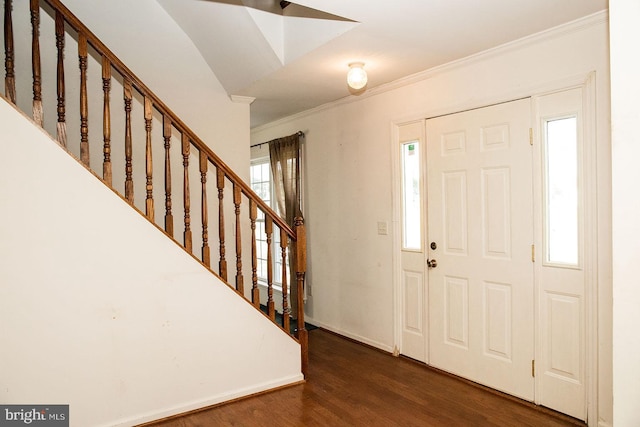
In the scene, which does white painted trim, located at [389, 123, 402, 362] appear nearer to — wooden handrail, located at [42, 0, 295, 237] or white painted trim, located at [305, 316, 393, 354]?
white painted trim, located at [305, 316, 393, 354]

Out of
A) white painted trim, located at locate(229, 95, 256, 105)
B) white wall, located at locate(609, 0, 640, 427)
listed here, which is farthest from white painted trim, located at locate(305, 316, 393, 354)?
white wall, located at locate(609, 0, 640, 427)

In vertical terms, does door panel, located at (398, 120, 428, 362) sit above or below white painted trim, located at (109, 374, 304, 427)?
above

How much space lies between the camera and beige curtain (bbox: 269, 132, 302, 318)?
A: 491 cm

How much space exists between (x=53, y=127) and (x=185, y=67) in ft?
3.92

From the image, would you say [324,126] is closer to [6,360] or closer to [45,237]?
[45,237]

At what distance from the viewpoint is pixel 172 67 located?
383cm

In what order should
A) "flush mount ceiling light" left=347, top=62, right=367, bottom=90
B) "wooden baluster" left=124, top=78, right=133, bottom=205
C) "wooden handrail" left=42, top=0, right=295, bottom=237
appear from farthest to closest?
"flush mount ceiling light" left=347, top=62, right=367, bottom=90, "wooden baluster" left=124, top=78, right=133, bottom=205, "wooden handrail" left=42, top=0, right=295, bottom=237

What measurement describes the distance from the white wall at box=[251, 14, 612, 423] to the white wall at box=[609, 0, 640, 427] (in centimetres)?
135

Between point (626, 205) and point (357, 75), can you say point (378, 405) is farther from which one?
point (357, 75)

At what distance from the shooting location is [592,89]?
8.15 ft

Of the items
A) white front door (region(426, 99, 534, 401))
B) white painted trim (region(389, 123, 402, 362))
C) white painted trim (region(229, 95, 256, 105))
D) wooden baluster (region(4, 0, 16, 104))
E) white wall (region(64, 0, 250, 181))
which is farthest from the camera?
white painted trim (region(229, 95, 256, 105))

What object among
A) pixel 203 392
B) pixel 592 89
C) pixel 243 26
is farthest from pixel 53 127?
pixel 592 89

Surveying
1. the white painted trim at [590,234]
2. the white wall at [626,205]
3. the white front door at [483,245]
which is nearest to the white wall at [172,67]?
the white front door at [483,245]

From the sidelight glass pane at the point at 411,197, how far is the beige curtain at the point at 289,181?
4.93ft
